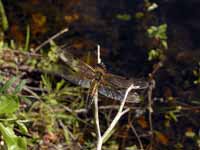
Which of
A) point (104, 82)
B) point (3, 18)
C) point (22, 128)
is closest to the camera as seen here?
point (104, 82)

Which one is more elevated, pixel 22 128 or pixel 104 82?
pixel 104 82

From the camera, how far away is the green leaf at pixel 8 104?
177 centimetres

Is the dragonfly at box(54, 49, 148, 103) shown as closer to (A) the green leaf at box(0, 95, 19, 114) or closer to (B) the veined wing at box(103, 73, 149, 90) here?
(B) the veined wing at box(103, 73, 149, 90)

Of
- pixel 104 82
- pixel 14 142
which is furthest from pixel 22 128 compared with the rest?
pixel 104 82

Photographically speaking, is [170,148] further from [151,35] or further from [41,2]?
[41,2]

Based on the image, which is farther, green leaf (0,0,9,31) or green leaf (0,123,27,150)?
green leaf (0,0,9,31)

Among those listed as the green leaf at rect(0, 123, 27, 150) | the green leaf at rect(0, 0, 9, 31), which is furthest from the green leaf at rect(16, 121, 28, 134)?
the green leaf at rect(0, 0, 9, 31)

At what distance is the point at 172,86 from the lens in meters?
2.44

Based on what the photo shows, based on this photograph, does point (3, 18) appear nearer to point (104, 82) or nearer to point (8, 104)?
point (8, 104)

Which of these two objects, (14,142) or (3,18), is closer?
(14,142)

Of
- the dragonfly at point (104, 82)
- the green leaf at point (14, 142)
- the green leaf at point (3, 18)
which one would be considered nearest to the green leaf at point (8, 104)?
the green leaf at point (14, 142)

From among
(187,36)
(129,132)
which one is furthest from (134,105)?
(187,36)

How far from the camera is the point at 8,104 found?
1.78m

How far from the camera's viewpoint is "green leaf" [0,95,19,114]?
5.82 feet
